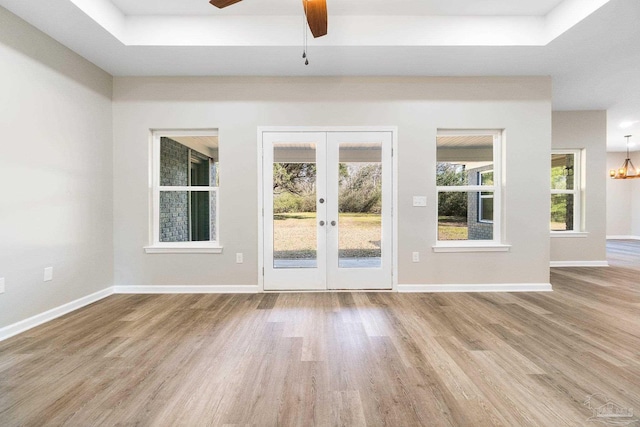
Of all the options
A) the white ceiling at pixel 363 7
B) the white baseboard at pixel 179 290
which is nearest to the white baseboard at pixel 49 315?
the white baseboard at pixel 179 290

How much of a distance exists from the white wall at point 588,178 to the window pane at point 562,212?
219 mm

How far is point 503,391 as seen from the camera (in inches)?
69.9

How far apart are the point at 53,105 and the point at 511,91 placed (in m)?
5.15

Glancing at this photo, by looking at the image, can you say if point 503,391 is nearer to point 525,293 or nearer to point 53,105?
point 525,293

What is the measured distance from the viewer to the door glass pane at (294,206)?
380cm

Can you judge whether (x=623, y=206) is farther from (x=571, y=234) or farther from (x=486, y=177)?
(x=486, y=177)

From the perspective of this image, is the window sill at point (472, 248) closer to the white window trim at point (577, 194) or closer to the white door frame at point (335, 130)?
the white door frame at point (335, 130)

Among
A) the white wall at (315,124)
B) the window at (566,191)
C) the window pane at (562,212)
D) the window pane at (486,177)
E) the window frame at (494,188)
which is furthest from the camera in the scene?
the window pane at (562,212)

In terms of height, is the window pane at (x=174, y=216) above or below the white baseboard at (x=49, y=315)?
above

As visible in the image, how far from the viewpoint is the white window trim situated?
17.5 feet

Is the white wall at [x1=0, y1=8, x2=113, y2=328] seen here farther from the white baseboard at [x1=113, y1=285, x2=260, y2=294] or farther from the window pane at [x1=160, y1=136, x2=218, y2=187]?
the window pane at [x1=160, y1=136, x2=218, y2=187]

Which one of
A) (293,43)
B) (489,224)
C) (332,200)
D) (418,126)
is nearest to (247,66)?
(293,43)

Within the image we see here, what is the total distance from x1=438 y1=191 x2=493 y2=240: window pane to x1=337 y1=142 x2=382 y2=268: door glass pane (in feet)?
2.85

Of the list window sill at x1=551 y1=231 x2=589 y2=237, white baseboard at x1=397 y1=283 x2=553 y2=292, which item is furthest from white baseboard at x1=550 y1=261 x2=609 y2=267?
white baseboard at x1=397 y1=283 x2=553 y2=292
